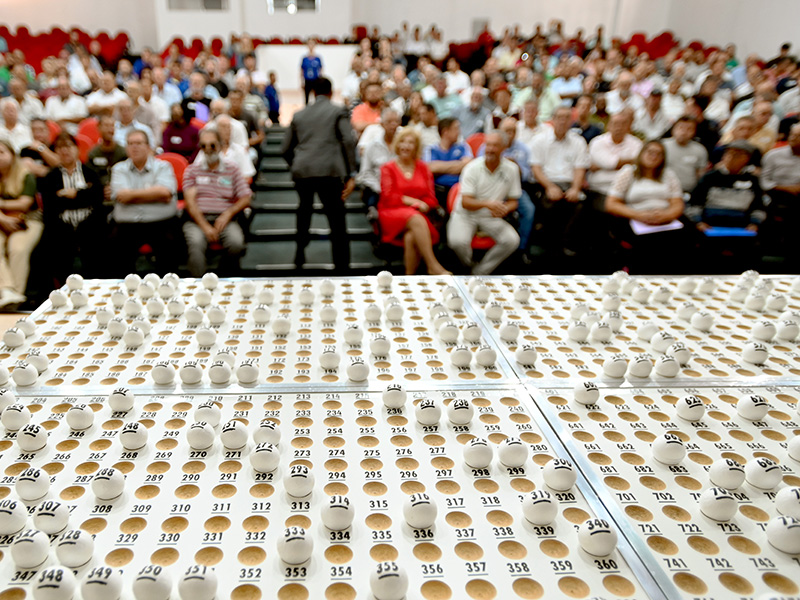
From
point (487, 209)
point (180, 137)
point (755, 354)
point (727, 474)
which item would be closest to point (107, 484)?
point (727, 474)

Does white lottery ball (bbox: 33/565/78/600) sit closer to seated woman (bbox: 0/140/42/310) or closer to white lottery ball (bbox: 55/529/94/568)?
white lottery ball (bbox: 55/529/94/568)

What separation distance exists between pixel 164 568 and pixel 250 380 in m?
0.51

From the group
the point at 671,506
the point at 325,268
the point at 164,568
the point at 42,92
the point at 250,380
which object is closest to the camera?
the point at 164,568

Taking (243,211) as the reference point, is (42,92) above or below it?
above

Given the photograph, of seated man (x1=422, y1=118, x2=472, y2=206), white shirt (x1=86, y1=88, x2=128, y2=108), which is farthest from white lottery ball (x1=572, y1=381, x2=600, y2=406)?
white shirt (x1=86, y1=88, x2=128, y2=108)

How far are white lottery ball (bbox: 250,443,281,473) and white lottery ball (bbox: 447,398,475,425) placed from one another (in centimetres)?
36

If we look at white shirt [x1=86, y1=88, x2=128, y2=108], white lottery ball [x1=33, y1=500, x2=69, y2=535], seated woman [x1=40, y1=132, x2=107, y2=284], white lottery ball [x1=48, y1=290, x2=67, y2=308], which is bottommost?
seated woman [x1=40, y1=132, x2=107, y2=284]

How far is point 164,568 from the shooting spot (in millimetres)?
770

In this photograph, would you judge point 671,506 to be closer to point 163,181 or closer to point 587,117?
point 163,181

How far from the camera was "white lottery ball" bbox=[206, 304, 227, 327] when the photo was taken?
4.93ft

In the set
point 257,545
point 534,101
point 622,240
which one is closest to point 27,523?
point 257,545

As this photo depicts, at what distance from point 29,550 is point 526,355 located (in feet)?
3.44

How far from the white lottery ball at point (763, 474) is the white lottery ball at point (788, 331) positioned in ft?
2.32

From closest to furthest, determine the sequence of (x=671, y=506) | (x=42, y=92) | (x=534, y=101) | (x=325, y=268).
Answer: (x=671, y=506) < (x=325, y=268) < (x=534, y=101) < (x=42, y=92)
